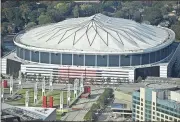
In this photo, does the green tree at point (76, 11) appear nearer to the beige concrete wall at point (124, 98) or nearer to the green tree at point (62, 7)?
the green tree at point (62, 7)

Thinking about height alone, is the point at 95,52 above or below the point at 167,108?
above

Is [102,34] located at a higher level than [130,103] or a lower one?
higher

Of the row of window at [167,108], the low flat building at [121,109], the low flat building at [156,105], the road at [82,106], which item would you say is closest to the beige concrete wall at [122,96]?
the low flat building at [121,109]

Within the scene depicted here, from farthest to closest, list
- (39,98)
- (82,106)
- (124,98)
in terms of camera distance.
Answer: (39,98)
(82,106)
(124,98)

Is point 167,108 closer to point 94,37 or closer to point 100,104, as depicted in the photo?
point 100,104

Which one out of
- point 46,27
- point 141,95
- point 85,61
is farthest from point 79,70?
point 141,95

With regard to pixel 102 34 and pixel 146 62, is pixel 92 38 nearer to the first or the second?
pixel 102 34

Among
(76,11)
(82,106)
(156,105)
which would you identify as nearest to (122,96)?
(82,106)

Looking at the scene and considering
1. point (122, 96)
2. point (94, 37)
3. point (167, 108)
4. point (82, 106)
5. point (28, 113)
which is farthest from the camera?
point (94, 37)
